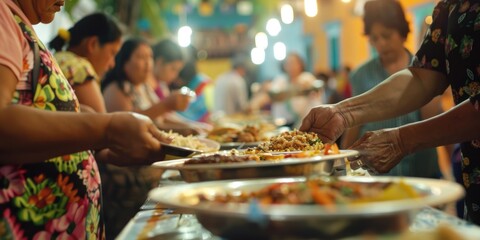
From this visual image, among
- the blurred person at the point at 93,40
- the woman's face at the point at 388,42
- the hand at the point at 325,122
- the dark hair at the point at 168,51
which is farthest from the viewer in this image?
the dark hair at the point at 168,51

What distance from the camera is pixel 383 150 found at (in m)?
2.09

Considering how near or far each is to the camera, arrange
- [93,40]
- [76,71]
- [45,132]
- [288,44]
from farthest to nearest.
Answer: [288,44]
[93,40]
[76,71]
[45,132]

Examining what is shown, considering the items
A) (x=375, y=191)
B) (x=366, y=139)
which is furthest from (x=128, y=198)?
(x=375, y=191)

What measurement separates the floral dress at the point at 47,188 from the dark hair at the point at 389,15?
9.50 ft

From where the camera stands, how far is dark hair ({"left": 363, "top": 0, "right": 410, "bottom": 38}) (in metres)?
4.27

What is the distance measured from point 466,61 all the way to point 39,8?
5.24 ft

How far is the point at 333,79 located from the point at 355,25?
264cm

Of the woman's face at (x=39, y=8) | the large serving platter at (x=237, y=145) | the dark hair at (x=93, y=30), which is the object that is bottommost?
the large serving platter at (x=237, y=145)

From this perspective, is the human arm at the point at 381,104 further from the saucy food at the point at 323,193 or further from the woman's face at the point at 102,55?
the woman's face at the point at 102,55

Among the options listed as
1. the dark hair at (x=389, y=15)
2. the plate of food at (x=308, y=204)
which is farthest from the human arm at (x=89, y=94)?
the dark hair at (x=389, y=15)

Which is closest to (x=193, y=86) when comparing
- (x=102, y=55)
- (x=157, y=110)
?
(x=157, y=110)

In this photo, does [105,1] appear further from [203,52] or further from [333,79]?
[203,52]

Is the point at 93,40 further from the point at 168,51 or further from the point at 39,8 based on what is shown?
the point at 168,51

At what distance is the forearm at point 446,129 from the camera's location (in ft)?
6.42
